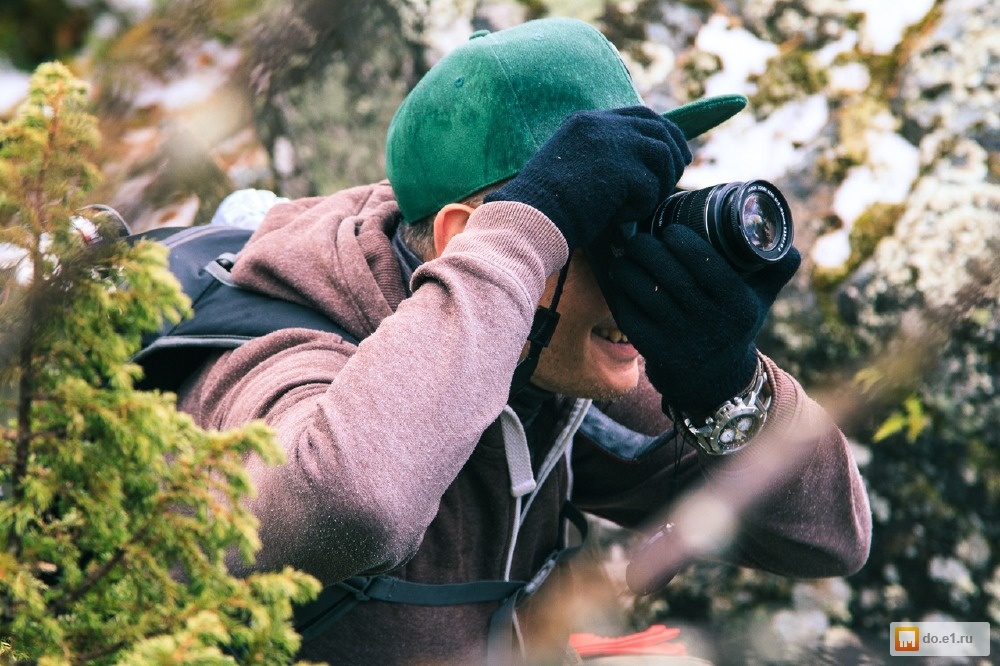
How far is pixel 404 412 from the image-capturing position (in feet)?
4.57

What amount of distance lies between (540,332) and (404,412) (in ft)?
1.57

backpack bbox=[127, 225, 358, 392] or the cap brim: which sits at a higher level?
backpack bbox=[127, 225, 358, 392]

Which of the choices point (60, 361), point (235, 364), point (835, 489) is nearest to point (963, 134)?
point (835, 489)

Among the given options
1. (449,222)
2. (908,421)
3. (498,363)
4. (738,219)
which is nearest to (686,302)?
(738,219)

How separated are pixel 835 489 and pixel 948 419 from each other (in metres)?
1.24

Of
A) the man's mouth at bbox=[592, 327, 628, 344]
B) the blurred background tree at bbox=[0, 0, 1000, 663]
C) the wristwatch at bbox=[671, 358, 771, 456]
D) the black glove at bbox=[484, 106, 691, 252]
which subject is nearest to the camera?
the black glove at bbox=[484, 106, 691, 252]

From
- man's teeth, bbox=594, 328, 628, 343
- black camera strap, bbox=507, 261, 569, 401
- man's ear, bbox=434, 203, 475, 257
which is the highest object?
man's ear, bbox=434, 203, 475, 257

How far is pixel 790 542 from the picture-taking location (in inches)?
87.7

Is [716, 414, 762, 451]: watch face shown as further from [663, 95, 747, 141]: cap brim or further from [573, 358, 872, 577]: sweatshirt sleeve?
[663, 95, 747, 141]: cap brim

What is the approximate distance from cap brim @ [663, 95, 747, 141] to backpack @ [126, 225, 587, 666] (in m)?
0.83

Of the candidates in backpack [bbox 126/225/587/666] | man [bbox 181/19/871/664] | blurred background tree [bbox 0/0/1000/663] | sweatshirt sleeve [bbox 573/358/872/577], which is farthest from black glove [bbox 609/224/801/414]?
blurred background tree [bbox 0/0/1000/663]

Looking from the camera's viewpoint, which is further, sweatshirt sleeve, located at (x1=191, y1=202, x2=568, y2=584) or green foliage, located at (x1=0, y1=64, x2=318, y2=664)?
sweatshirt sleeve, located at (x1=191, y1=202, x2=568, y2=584)

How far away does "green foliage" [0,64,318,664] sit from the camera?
945mm

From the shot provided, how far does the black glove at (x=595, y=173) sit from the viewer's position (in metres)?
1.59
